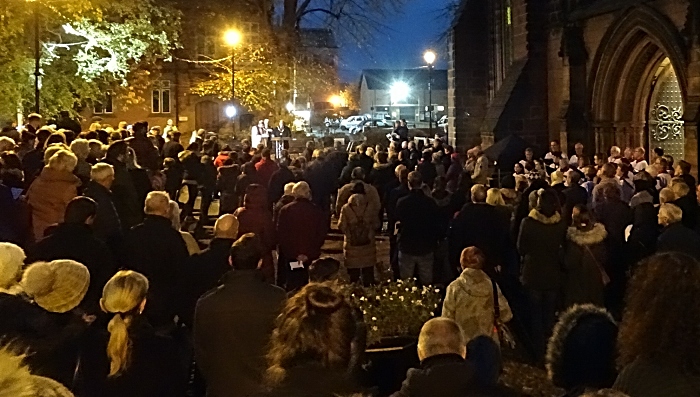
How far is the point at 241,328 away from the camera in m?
4.81

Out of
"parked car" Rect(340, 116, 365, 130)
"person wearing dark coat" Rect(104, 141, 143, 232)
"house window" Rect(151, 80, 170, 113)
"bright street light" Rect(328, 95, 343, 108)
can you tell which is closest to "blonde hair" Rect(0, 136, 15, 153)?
"person wearing dark coat" Rect(104, 141, 143, 232)

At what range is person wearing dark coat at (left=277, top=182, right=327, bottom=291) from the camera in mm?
9086

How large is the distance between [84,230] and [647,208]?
17.8 feet

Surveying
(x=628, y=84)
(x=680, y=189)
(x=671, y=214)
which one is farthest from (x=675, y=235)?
(x=628, y=84)

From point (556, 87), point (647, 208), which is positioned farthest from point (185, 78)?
point (647, 208)

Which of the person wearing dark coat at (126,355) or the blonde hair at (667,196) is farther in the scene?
the blonde hair at (667,196)

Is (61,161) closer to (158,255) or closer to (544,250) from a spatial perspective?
(158,255)

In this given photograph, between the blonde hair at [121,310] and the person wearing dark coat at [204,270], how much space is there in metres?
1.98

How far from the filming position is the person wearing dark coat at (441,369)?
3.72 m

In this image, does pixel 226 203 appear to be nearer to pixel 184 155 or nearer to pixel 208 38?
pixel 184 155

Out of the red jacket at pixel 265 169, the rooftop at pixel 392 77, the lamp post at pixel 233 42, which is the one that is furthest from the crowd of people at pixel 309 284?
the rooftop at pixel 392 77

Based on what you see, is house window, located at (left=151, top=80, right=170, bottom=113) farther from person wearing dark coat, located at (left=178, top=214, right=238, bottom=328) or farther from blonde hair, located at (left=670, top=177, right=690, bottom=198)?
person wearing dark coat, located at (left=178, top=214, right=238, bottom=328)

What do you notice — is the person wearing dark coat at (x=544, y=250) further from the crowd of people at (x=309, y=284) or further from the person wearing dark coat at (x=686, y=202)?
the person wearing dark coat at (x=686, y=202)

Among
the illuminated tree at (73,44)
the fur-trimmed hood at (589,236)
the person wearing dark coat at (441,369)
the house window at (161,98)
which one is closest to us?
the person wearing dark coat at (441,369)
